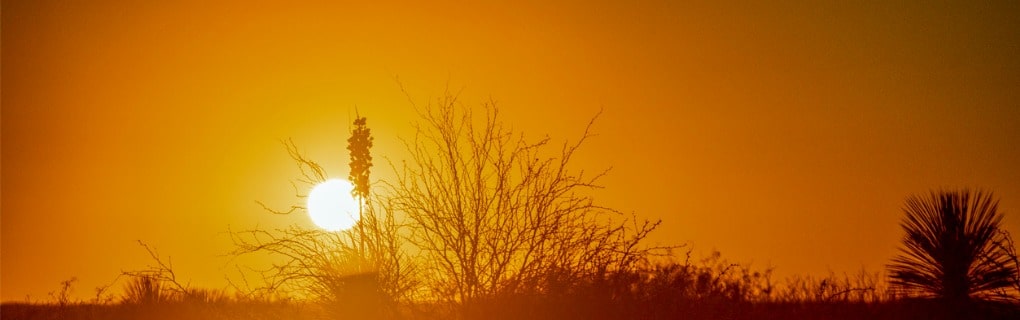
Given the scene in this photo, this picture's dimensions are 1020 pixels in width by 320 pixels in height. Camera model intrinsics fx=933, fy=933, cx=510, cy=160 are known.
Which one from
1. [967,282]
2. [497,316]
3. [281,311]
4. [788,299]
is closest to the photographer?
[967,282]

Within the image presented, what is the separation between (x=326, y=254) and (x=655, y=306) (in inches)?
178

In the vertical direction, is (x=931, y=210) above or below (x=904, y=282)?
above

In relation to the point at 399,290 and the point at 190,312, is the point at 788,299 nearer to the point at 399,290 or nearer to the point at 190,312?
the point at 399,290

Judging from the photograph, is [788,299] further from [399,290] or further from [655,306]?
[399,290]

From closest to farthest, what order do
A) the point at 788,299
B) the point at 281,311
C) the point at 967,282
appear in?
the point at 967,282
the point at 281,311
the point at 788,299

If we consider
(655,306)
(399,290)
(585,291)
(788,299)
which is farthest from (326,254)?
(788,299)

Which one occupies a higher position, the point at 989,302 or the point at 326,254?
the point at 326,254

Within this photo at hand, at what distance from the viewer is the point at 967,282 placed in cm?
1130

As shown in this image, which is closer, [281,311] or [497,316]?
[497,316]

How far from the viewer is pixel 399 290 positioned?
1290 cm

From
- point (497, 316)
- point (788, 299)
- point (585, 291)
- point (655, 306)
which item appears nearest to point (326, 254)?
point (497, 316)

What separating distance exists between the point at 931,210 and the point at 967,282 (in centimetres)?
104

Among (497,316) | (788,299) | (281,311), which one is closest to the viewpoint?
(497,316)

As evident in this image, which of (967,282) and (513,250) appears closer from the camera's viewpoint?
(967,282)
